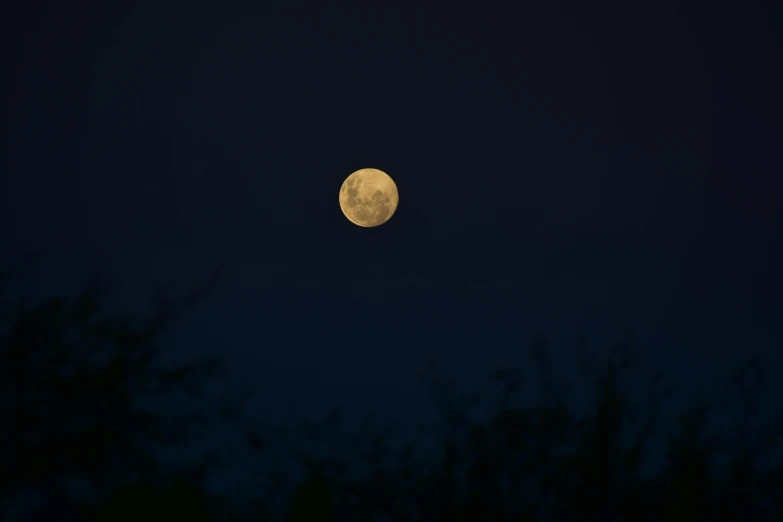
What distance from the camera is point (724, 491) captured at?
57.4 feet

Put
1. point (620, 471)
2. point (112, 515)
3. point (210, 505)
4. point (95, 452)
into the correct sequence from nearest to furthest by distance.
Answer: point (112, 515) < point (95, 452) < point (210, 505) < point (620, 471)

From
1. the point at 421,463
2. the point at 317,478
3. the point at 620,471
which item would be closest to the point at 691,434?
the point at 620,471

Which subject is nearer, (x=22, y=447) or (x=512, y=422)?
(x=22, y=447)

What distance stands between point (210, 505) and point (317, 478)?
2.10 metres

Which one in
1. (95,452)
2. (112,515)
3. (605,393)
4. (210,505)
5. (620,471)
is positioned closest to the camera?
(112,515)

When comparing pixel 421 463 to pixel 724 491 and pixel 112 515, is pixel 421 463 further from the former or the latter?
pixel 112 515

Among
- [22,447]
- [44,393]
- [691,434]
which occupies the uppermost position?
[691,434]

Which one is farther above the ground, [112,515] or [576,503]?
[576,503]

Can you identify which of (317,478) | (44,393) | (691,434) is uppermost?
(691,434)

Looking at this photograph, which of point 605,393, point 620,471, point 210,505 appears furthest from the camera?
point 605,393

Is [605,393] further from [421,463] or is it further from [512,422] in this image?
[421,463]

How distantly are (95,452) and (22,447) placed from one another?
1119 mm

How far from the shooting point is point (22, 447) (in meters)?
12.4

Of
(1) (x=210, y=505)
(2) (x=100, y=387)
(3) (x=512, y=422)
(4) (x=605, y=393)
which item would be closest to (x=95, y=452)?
(2) (x=100, y=387)
